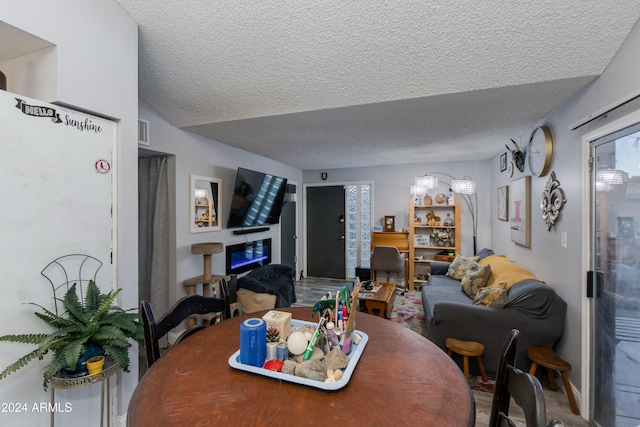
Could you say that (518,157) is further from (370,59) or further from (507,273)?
(370,59)

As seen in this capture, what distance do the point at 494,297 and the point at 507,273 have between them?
691 mm

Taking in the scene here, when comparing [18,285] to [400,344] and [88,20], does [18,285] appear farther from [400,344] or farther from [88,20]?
[400,344]

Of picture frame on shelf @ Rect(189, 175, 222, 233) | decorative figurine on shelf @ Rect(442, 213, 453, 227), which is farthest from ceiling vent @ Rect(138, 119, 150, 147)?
decorative figurine on shelf @ Rect(442, 213, 453, 227)

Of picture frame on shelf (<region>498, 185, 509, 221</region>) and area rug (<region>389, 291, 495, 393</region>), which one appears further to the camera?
picture frame on shelf (<region>498, 185, 509, 221</region>)

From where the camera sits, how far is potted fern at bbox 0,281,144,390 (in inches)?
48.4

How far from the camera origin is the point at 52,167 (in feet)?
4.70

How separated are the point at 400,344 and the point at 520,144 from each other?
130 inches

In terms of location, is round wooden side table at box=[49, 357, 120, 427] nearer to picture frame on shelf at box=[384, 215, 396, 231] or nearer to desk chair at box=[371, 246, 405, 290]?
desk chair at box=[371, 246, 405, 290]

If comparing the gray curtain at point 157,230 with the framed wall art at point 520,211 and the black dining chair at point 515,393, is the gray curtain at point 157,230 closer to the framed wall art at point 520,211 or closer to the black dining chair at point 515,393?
the black dining chair at point 515,393

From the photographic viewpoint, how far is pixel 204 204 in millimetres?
3297

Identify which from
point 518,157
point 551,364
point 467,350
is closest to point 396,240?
point 518,157

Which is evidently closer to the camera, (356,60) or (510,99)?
(356,60)

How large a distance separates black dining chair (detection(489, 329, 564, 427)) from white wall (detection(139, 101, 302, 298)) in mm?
2936

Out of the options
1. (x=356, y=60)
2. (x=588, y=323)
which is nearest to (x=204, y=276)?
(x=356, y=60)
